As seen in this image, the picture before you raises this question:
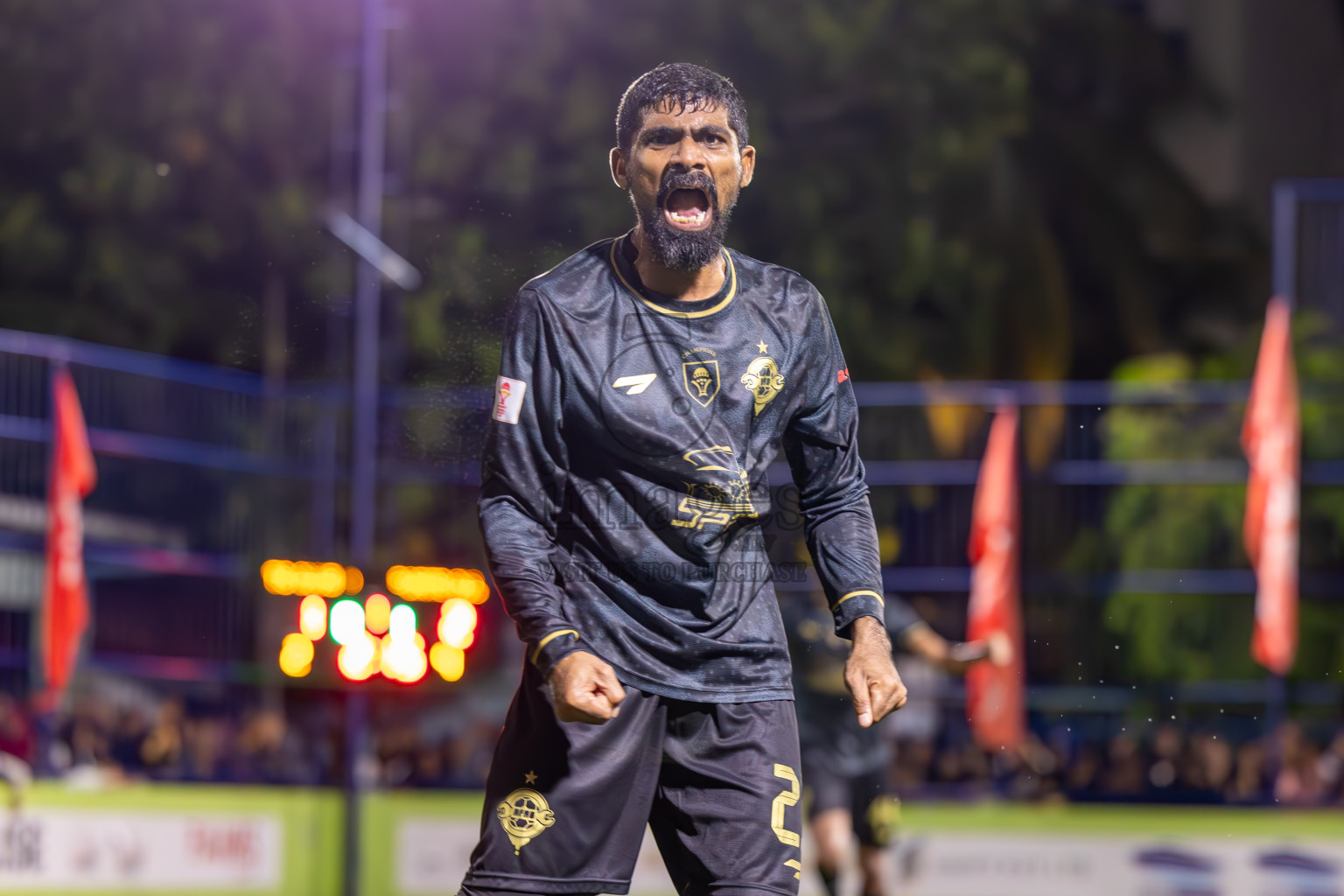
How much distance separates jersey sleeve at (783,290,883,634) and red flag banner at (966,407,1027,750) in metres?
6.32

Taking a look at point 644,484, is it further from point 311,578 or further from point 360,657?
point 311,578

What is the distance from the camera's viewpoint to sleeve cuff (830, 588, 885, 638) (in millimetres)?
2545

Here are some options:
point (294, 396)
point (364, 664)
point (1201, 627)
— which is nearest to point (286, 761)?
point (364, 664)

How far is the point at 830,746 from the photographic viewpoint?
6613mm

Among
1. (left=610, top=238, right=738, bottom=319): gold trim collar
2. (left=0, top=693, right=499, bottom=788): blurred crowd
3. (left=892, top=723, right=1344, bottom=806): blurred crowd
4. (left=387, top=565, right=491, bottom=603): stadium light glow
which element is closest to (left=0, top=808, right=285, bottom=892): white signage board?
(left=0, top=693, right=499, bottom=788): blurred crowd

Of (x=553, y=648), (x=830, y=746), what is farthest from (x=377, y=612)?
(x=553, y=648)

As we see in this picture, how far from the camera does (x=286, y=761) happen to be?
27.5ft

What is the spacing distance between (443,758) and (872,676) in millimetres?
6150

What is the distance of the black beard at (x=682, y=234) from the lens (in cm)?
252

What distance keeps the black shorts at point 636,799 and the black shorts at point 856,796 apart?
412cm

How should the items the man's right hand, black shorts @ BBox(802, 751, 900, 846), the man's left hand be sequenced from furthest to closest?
1. black shorts @ BBox(802, 751, 900, 846)
2. the man's left hand
3. the man's right hand

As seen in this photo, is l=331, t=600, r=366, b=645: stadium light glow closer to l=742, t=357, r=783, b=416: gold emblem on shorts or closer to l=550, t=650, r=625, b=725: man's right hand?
l=742, t=357, r=783, b=416: gold emblem on shorts

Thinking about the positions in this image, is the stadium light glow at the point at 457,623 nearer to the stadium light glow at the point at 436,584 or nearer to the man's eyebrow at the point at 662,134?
the stadium light glow at the point at 436,584

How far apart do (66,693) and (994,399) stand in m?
5.60
